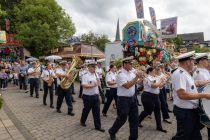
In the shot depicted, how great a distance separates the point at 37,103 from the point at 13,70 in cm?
982

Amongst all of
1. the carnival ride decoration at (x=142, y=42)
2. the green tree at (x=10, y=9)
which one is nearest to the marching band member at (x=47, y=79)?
the carnival ride decoration at (x=142, y=42)

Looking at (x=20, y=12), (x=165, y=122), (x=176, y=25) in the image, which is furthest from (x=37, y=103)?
(x=20, y=12)

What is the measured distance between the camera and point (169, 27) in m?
25.2

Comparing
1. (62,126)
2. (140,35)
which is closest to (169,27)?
(140,35)

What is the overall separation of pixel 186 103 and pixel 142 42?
9.28 meters

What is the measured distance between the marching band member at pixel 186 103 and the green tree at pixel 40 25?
97.2 ft

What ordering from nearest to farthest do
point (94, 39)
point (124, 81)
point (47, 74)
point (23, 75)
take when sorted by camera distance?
point (124, 81)
point (47, 74)
point (23, 75)
point (94, 39)

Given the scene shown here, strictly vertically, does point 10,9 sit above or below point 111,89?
above

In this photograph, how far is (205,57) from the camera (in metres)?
6.72

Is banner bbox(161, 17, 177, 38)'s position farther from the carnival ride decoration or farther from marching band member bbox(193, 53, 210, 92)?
marching band member bbox(193, 53, 210, 92)

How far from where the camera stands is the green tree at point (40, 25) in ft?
108

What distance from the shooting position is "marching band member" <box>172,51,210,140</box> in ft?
15.2

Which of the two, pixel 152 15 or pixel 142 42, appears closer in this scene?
pixel 142 42

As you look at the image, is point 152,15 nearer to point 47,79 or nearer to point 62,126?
point 47,79
